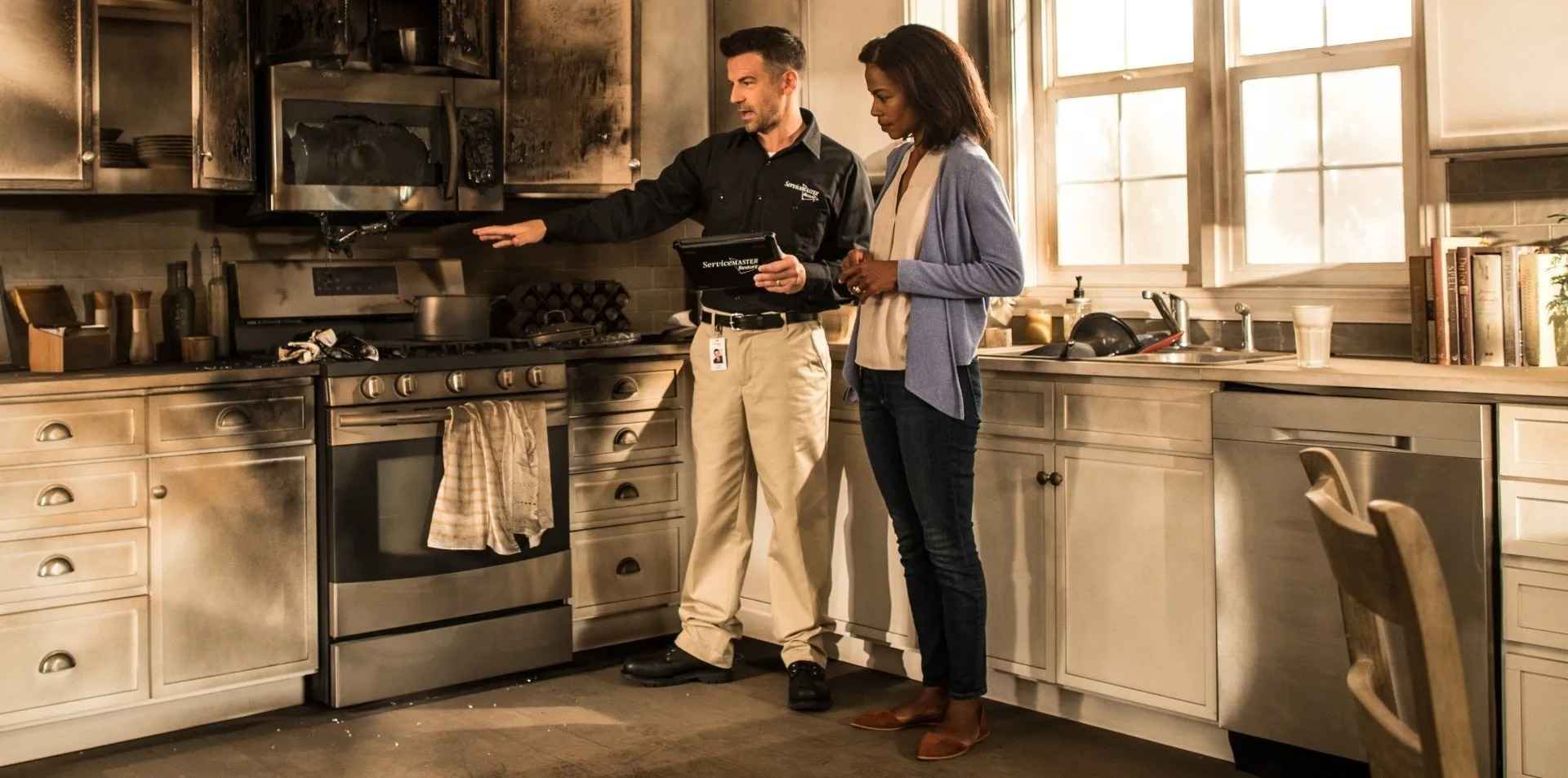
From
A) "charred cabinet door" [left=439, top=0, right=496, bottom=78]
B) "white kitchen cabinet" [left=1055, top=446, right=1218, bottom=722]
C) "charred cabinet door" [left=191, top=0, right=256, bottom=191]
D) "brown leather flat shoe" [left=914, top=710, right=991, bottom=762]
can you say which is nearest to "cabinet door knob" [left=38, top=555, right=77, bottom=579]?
"charred cabinet door" [left=191, top=0, right=256, bottom=191]

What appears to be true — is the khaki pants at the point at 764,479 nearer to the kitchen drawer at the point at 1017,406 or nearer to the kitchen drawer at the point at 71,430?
the kitchen drawer at the point at 1017,406

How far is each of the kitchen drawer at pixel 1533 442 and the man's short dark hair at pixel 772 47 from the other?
6.43 feet

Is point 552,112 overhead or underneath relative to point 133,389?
overhead

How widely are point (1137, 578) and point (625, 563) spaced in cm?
170

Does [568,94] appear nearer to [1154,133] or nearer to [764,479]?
[764,479]

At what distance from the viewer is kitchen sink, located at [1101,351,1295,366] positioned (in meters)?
3.44

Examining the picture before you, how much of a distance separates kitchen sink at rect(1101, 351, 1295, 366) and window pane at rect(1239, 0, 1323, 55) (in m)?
0.87

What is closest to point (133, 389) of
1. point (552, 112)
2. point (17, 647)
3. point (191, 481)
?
point (191, 481)

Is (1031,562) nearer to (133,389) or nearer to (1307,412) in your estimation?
(1307,412)

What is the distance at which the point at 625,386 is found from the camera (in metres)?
4.45

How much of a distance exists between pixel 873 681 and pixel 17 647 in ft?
7.30

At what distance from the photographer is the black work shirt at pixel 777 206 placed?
3.86 metres

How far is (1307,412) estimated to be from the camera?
10.2 feet

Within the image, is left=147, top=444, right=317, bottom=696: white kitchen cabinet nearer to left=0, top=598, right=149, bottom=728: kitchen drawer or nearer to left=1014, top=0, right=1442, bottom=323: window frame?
left=0, top=598, right=149, bottom=728: kitchen drawer
